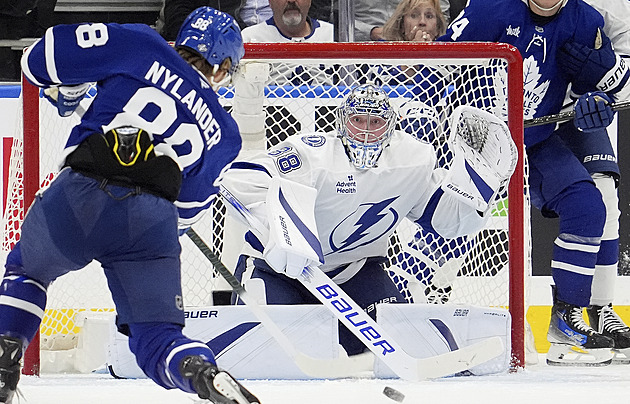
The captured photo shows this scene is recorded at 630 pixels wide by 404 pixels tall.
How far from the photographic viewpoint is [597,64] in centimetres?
304

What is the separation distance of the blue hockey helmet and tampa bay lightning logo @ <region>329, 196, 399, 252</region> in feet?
3.42

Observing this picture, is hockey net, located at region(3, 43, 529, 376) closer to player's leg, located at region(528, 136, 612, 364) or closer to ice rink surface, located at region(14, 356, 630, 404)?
player's leg, located at region(528, 136, 612, 364)

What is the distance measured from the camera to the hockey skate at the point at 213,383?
166 cm

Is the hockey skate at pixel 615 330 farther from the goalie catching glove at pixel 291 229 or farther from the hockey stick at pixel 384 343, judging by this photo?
the goalie catching glove at pixel 291 229

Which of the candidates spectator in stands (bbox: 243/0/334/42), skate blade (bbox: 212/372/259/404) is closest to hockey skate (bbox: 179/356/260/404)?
skate blade (bbox: 212/372/259/404)

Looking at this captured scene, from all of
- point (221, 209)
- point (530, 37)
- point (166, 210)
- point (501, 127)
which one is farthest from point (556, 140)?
point (166, 210)

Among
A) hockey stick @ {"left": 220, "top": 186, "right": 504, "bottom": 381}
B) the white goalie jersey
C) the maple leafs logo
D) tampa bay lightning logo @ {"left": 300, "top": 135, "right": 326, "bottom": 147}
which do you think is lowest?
hockey stick @ {"left": 220, "top": 186, "right": 504, "bottom": 381}

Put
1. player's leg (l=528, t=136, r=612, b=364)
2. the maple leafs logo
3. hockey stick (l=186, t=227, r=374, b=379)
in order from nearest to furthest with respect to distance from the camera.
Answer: hockey stick (l=186, t=227, r=374, b=379) → player's leg (l=528, t=136, r=612, b=364) → the maple leafs logo

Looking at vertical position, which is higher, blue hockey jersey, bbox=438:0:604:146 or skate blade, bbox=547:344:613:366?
blue hockey jersey, bbox=438:0:604:146

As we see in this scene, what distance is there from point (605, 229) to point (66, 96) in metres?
1.92

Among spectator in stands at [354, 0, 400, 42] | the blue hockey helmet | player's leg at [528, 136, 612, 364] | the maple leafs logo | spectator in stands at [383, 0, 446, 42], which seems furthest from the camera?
spectator in stands at [354, 0, 400, 42]

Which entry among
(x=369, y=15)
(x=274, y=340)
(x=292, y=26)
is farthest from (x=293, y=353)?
(x=369, y=15)

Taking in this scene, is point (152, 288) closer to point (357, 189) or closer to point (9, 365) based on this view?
point (9, 365)

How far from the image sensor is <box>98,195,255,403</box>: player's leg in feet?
5.72
